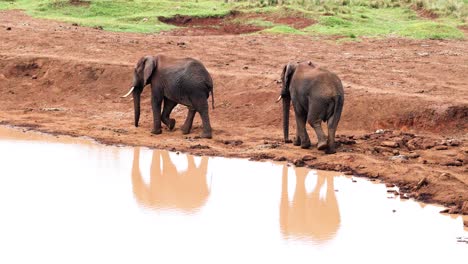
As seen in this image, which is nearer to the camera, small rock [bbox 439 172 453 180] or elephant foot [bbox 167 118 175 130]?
small rock [bbox 439 172 453 180]

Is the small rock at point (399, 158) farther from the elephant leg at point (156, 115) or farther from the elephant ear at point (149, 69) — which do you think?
the elephant ear at point (149, 69)

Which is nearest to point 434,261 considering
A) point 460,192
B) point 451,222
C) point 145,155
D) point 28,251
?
point 451,222

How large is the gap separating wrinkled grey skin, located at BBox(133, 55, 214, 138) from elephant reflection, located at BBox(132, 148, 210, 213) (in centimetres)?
108

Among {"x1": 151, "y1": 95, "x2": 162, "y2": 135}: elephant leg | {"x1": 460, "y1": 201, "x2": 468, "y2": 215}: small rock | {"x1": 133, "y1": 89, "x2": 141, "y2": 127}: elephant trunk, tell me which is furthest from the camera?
{"x1": 133, "y1": 89, "x2": 141, "y2": 127}: elephant trunk

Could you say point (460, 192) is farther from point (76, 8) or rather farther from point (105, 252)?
point (76, 8)

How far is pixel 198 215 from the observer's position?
1013 centimetres

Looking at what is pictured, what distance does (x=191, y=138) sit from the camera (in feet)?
45.9

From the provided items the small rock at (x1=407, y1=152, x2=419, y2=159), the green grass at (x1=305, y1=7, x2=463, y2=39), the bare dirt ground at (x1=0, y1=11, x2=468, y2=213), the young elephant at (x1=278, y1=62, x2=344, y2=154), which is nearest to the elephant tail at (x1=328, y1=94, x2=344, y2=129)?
the young elephant at (x1=278, y1=62, x2=344, y2=154)

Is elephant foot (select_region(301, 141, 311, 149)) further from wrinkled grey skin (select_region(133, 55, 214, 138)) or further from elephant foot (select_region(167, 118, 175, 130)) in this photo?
elephant foot (select_region(167, 118, 175, 130))

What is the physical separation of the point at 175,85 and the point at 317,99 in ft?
8.47

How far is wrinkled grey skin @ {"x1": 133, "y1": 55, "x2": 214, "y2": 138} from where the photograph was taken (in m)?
13.8

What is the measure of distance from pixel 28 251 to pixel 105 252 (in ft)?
2.39

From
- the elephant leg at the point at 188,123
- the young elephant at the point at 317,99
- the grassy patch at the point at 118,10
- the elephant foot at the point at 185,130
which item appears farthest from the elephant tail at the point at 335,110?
the grassy patch at the point at 118,10

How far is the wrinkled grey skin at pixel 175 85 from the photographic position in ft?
45.4
